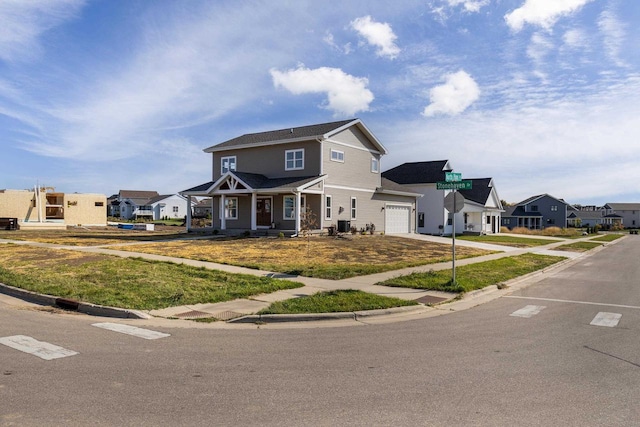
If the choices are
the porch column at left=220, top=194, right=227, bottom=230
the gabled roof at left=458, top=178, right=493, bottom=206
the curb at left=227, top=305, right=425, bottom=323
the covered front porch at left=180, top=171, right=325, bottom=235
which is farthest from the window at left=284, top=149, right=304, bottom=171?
the gabled roof at left=458, top=178, right=493, bottom=206

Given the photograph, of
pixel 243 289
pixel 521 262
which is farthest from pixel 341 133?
pixel 243 289

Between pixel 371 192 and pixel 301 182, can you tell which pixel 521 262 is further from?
pixel 371 192

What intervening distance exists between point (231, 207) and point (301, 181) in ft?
23.7

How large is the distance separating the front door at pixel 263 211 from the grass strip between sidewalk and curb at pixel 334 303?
847 inches

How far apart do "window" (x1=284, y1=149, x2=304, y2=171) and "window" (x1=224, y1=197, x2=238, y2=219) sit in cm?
472

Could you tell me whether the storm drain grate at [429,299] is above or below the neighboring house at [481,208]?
below

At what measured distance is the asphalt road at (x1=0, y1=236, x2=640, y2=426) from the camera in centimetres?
452

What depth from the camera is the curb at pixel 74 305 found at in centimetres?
931

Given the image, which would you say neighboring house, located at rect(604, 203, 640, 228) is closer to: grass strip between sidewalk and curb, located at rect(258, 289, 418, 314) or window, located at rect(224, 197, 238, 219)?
window, located at rect(224, 197, 238, 219)

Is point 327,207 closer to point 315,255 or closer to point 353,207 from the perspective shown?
point 353,207

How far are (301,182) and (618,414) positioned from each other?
25299 millimetres

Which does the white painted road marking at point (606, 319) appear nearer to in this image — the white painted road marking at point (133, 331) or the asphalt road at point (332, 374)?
the asphalt road at point (332, 374)

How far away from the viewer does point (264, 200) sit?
3231 centimetres

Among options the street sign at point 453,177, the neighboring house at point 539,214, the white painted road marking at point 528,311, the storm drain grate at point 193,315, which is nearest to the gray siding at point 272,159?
the street sign at point 453,177
